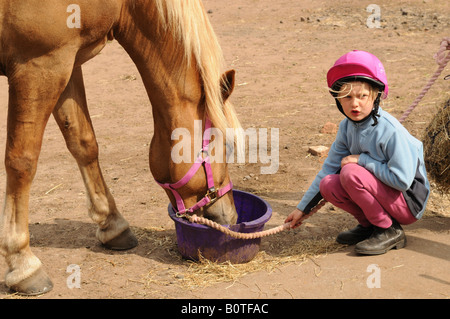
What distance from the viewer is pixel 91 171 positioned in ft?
11.6

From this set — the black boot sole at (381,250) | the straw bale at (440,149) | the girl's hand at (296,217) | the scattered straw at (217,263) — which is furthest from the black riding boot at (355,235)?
the straw bale at (440,149)

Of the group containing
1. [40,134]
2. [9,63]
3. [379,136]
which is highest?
[9,63]

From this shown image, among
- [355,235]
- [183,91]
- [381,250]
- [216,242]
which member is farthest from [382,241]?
[183,91]

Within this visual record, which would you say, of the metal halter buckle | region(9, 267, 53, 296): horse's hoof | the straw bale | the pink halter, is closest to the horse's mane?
the pink halter

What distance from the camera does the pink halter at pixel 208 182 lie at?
3.07 meters

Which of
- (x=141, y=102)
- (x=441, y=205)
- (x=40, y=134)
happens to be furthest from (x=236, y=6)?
(x=40, y=134)

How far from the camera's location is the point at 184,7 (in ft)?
9.49

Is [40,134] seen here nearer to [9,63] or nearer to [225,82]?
[9,63]

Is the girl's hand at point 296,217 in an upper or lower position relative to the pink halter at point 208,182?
lower

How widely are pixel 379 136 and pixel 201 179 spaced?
1015 millimetres

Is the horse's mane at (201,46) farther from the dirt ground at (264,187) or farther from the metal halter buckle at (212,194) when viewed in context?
the dirt ground at (264,187)

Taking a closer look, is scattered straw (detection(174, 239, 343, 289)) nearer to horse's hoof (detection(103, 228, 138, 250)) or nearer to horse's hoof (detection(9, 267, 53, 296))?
horse's hoof (detection(103, 228, 138, 250))

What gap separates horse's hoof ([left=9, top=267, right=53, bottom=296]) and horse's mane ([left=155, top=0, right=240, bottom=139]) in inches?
50.2

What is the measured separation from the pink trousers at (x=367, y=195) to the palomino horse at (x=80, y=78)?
2.01 feet
